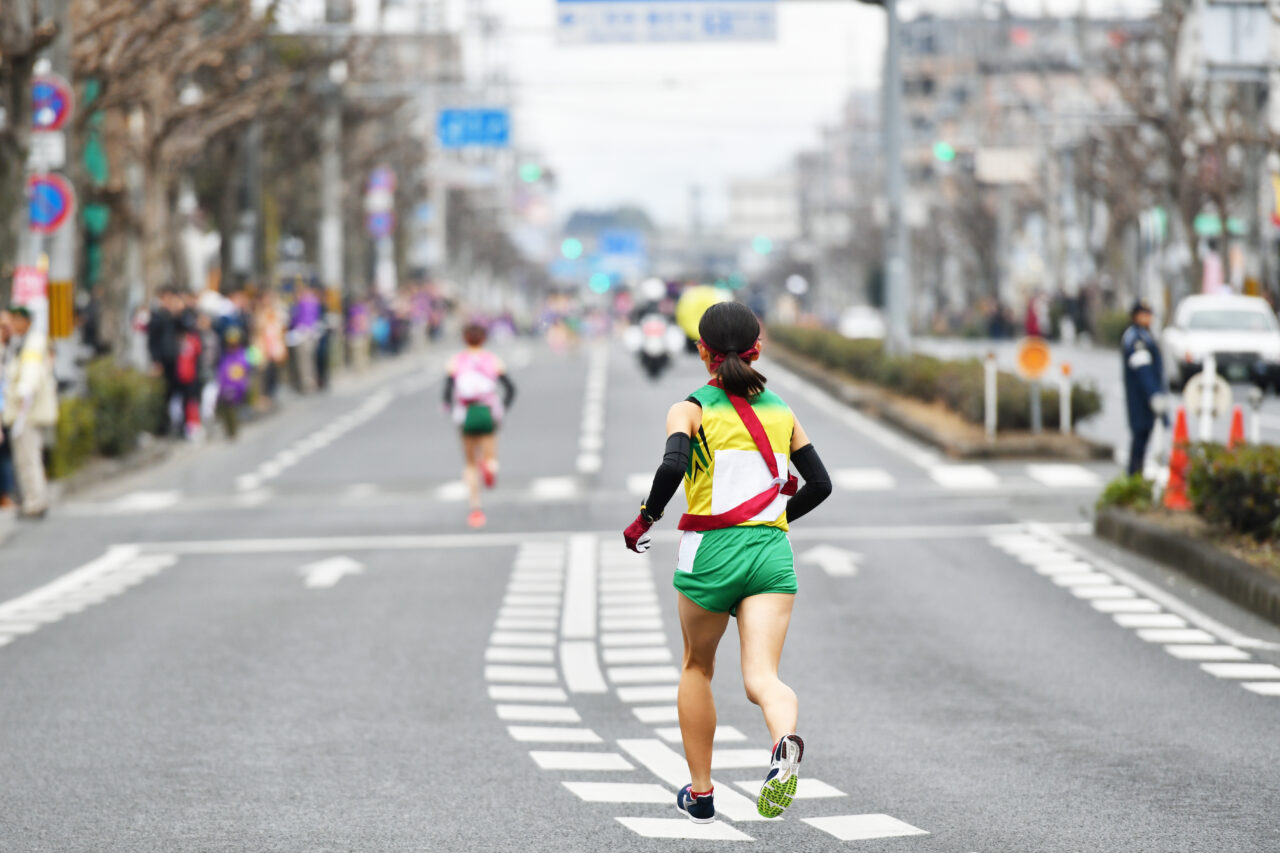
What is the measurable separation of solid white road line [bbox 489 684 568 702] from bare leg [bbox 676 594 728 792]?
3041 mm

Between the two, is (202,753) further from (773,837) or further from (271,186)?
(271,186)

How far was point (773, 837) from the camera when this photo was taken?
7.06 metres

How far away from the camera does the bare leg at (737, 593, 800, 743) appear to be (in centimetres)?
668

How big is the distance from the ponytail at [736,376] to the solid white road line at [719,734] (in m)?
2.41

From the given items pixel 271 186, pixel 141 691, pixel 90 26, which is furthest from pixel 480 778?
pixel 271 186

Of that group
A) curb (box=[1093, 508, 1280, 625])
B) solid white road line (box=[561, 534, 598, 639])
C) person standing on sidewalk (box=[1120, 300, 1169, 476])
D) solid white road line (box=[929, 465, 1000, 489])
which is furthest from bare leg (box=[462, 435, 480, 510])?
person standing on sidewalk (box=[1120, 300, 1169, 476])

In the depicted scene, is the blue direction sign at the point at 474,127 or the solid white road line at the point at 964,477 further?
the blue direction sign at the point at 474,127

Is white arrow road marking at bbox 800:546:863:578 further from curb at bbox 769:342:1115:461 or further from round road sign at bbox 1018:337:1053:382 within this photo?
curb at bbox 769:342:1115:461

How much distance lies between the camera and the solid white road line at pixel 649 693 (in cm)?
1013

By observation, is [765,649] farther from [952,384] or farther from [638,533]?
[952,384]

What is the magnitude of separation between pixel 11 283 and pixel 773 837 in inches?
679

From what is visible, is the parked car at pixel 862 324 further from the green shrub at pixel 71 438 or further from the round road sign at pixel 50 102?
the round road sign at pixel 50 102

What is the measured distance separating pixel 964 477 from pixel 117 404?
8.98m

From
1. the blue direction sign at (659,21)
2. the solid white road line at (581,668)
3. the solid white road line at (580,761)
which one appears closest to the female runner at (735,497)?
the solid white road line at (580,761)
